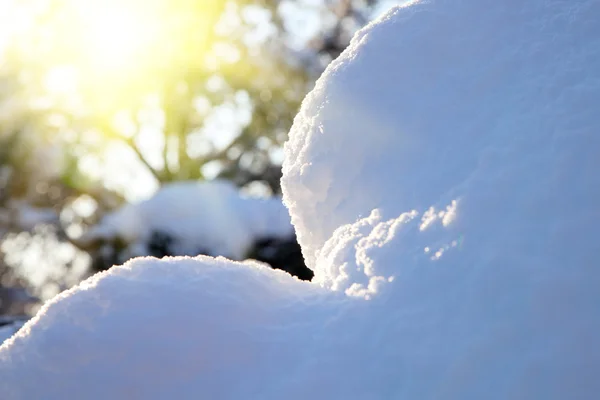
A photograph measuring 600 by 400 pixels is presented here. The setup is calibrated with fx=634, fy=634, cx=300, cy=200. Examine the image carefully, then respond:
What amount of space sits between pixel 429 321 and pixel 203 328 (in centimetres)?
51

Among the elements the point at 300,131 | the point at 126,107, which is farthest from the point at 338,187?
the point at 126,107

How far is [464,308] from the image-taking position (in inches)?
50.5

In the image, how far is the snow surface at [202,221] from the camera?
662cm

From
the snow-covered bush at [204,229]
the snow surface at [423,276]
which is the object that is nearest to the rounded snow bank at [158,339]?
the snow surface at [423,276]

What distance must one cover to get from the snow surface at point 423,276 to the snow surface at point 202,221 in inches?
194

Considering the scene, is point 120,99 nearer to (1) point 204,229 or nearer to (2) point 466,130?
(1) point 204,229

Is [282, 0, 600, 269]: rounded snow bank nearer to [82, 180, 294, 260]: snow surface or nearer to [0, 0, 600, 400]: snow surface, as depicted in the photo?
[0, 0, 600, 400]: snow surface

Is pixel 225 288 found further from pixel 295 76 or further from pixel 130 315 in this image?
pixel 295 76

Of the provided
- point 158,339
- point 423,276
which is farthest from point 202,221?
point 423,276

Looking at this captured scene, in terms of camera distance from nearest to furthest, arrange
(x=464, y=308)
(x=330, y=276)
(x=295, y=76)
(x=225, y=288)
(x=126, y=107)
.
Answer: (x=464, y=308) → (x=225, y=288) → (x=330, y=276) → (x=295, y=76) → (x=126, y=107)

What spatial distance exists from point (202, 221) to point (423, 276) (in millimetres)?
5453

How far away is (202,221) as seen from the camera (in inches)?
263

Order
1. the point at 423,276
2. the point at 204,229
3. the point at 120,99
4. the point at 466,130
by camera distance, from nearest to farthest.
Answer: the point at 423,276 → the point at 466,130 → the point at 204,229 → the point at 120,99

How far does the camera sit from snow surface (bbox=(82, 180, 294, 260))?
6.62m
